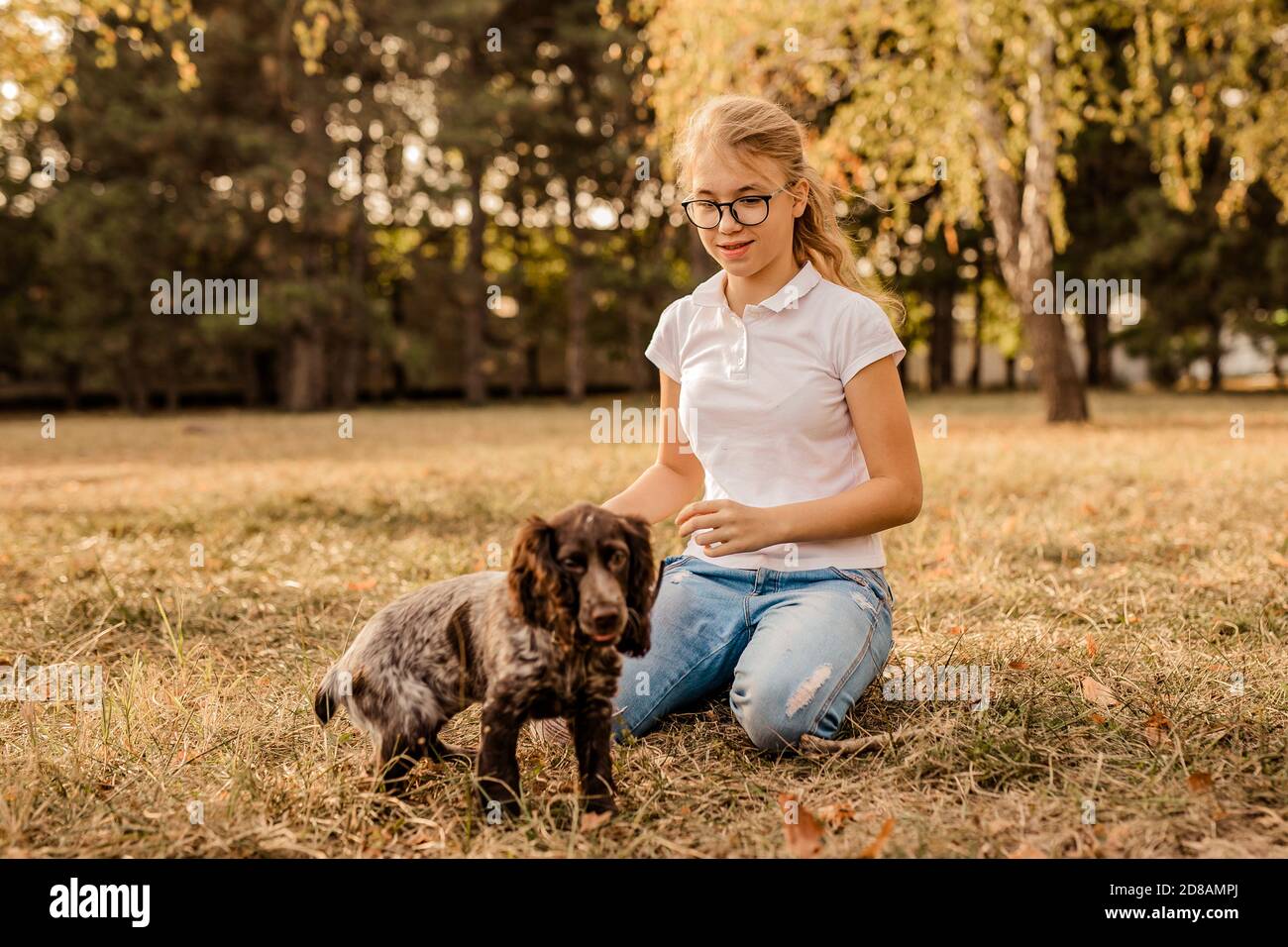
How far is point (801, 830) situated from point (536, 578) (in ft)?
2.58

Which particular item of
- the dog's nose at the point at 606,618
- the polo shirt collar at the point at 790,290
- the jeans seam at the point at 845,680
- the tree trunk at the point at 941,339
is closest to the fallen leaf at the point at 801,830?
the jeans seam at the point at 845,680

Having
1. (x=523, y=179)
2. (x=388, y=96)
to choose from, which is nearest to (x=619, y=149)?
(x=523, y=179)

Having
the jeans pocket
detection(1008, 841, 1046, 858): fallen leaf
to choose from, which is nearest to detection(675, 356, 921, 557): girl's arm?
the jeans pocket

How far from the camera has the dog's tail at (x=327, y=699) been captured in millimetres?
2551

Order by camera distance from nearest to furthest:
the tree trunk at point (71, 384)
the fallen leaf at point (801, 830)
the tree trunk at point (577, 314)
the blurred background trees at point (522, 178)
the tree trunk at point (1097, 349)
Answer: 1. the fallen leaf at point (801, 830)
2. the blurred background trees at point (522, 178)
3. the tree trunk at point (71, 384)
4. the tree trunk at point (577, 314)
5. the tree trunk at point (1097, 349)

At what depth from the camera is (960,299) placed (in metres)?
38.0

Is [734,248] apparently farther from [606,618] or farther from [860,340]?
[606,618]

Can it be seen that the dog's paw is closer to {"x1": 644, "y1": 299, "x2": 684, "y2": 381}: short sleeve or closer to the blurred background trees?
{"x1": 644, "y1": 299, "x2": 684, "y2": 381}: short sleeve

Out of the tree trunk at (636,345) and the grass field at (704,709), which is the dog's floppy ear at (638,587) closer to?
the grass field at (704,709)

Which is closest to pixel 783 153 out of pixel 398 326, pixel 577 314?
pixel 577 314

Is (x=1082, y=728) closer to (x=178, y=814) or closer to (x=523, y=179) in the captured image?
(x=178, y=814)

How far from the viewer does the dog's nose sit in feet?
6.66

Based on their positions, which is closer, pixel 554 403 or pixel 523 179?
pixel 523 179
